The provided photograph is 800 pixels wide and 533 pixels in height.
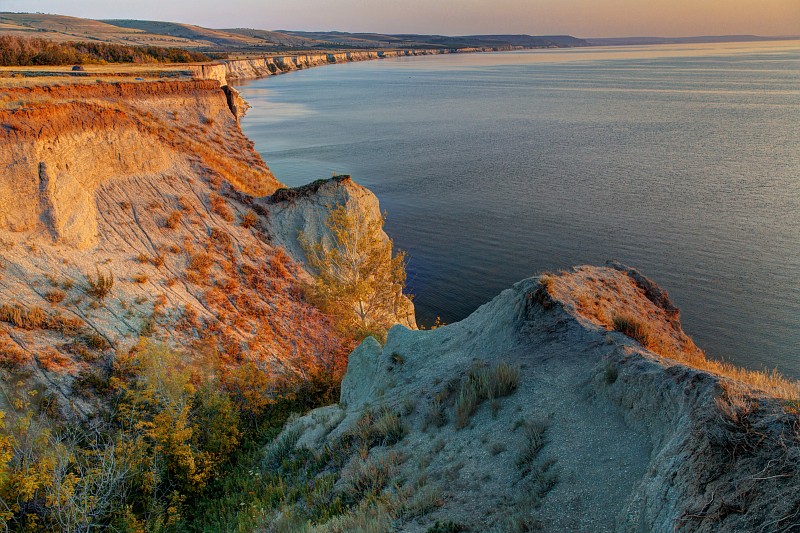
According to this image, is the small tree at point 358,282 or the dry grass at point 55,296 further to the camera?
the small tree at point 358,282

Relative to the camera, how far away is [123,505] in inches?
484

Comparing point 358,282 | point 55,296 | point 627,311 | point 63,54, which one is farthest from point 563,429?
point 63,54

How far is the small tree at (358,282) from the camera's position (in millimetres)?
26109

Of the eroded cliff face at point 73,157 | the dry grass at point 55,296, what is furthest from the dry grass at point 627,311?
the eroded cliff face at point 73,157

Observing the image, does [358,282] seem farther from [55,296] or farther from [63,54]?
[63,54]

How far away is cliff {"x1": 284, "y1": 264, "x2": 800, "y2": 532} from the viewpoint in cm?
575

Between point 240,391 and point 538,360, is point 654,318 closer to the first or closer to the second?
point 538,360

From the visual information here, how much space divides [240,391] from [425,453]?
10.9 meters

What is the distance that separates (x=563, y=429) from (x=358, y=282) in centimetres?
1810

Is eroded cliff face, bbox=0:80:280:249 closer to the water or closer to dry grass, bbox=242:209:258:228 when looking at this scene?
dry grass, bbox=242:209:258:228

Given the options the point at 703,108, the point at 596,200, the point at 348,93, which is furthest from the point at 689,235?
the point at 348,93

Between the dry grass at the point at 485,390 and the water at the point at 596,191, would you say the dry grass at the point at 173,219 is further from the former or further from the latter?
the dry grass at the point at 485,390

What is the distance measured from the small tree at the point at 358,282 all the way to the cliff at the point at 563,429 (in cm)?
1032

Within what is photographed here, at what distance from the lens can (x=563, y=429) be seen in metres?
9.18
